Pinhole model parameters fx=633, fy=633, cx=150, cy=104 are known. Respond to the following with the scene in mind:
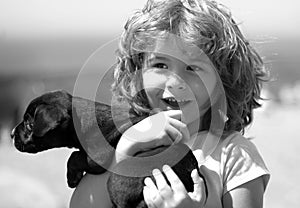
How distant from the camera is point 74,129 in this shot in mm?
1218

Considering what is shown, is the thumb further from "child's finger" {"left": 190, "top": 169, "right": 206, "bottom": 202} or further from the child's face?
the child's face

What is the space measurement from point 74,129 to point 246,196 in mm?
350

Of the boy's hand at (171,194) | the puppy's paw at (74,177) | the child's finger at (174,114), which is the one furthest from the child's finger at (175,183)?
the puppy's paw at (74,177)

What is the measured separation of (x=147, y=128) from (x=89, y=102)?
0.14 m

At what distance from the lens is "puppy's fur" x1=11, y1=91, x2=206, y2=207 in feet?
3.93

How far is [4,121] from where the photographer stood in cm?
229

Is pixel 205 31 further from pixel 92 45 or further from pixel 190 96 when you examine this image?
pixel 92 45

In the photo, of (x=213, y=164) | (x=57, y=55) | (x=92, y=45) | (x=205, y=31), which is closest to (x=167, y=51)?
(x=205, y=31)

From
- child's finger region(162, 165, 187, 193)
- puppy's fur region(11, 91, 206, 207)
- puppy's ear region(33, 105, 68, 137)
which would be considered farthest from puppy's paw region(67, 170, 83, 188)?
child's finger region(162, 165, 187, 193)

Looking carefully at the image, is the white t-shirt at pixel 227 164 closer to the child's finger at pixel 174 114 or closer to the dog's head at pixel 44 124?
the child's finger at pixel 174 114

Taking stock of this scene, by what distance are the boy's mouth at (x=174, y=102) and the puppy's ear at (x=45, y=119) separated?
0.64 ft

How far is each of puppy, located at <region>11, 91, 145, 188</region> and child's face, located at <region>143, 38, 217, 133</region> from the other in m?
0.06

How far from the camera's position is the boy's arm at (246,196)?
1.17 m

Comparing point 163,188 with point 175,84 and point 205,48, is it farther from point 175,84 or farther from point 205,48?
point 205,48
